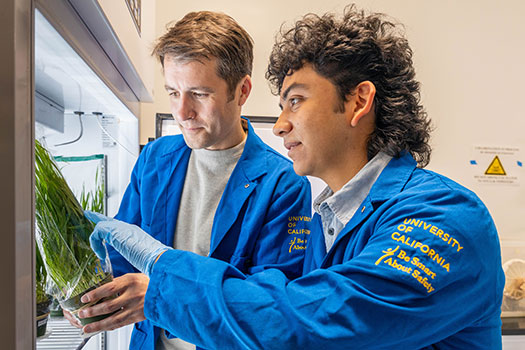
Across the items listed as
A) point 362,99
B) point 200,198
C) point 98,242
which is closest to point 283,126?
point 362,99

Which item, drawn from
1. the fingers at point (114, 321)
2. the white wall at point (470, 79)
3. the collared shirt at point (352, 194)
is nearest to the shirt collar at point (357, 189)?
the collared shirt at point (352, 194)

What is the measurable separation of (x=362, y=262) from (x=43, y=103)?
2.70 ft

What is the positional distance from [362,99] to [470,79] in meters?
1.90

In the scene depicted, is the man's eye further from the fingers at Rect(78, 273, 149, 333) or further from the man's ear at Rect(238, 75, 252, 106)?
the fingers at Rect(78, 273, 149, 333)

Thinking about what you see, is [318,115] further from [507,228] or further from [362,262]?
[507,228]

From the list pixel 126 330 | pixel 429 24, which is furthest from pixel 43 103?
pixel 429 24

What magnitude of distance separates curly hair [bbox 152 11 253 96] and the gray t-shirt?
232 mm

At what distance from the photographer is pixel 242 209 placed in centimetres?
130

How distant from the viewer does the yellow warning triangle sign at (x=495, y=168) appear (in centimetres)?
267

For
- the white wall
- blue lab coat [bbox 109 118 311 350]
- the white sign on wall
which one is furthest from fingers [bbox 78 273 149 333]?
the white sign on wall

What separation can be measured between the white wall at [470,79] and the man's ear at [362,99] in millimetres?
1456

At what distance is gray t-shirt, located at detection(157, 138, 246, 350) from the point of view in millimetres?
1334

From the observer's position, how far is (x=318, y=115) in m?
1.07

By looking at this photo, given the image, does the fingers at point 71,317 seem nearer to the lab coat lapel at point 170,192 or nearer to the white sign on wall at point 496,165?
the lab coat lapel at point 170,192
